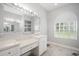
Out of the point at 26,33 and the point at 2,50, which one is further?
the point at 26,33

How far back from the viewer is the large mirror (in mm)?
1083

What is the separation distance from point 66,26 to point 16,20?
3.58ft

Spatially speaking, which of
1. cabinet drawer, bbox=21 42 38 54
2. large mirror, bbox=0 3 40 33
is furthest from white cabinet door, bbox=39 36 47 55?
large mirror, bbox=0 3 40 33

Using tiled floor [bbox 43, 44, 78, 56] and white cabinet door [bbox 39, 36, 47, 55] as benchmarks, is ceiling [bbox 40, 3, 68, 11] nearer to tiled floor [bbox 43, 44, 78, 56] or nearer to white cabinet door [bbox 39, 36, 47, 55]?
white cabinet door [bbox 39, 36, 47, 55]

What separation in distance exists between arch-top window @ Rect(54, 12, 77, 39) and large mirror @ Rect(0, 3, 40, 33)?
505mm

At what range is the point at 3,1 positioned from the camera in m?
1.14

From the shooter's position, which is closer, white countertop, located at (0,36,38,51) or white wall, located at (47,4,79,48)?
white countertop, located at (0,36,38,51)

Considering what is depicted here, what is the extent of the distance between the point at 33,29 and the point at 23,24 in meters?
0.27

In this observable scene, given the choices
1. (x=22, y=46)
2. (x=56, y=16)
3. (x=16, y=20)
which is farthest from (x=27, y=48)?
(x=56, y=16)

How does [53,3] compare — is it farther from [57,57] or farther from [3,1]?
[57,57]

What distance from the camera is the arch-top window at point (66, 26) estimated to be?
133 centimetres

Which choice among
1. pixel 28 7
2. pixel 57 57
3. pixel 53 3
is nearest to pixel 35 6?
pixel 28 7

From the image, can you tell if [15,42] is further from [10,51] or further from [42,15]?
[42,15]

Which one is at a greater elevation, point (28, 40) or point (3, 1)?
point (3, 1)
